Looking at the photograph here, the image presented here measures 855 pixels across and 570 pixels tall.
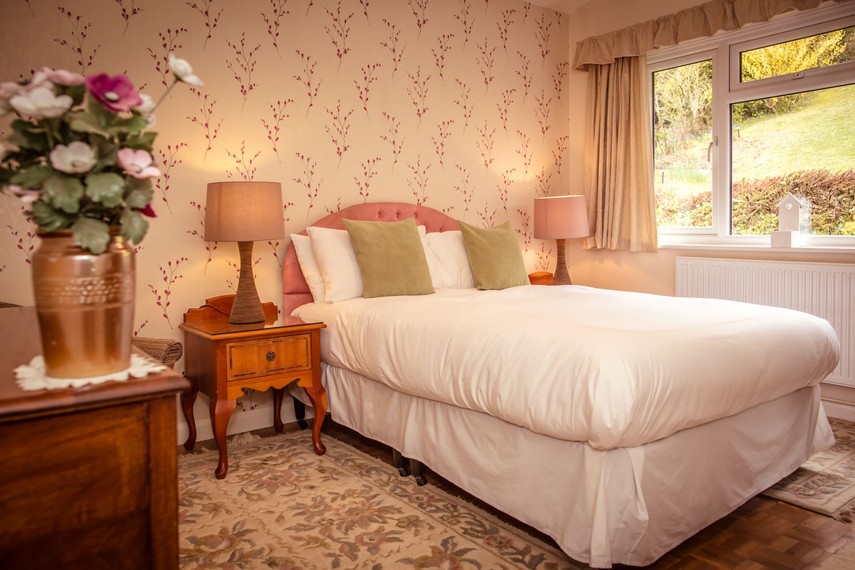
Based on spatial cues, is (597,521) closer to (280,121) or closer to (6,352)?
(6,352)

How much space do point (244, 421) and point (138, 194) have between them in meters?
2.79

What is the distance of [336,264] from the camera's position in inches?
134

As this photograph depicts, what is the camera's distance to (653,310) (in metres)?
2.68

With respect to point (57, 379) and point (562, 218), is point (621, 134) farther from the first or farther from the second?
point (57, 379)

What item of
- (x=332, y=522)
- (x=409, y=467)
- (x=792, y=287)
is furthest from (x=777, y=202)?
(x=332, y=522)

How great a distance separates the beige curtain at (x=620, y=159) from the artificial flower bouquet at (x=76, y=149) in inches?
158

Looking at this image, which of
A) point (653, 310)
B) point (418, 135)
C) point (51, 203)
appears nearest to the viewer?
point (51, 203)

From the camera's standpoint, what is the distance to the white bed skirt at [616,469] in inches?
74.5

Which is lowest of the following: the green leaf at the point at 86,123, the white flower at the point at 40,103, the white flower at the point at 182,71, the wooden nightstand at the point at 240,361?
the wooden nightstand at the point at 240,361

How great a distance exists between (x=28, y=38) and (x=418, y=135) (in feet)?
7.08

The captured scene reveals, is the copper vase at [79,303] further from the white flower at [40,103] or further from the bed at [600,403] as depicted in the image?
Answer: the bed at [600,403]

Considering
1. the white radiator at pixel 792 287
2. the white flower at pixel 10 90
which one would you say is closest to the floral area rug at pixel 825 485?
the white radiator at pixel 792 287

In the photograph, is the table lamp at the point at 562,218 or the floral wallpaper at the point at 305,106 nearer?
the floral wallpaper at the point at 305,106

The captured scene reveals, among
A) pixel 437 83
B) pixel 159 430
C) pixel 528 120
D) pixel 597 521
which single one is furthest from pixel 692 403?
pixel 528 120
